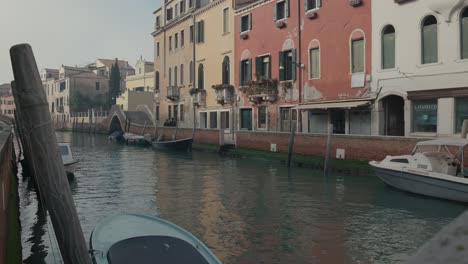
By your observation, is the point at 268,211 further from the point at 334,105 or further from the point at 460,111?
the point at 334,105

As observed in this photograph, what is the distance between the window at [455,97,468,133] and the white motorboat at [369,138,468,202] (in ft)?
7.61

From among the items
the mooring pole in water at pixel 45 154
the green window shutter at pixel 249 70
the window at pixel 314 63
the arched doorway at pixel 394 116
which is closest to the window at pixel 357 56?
the arched doorway at pixel 394 116

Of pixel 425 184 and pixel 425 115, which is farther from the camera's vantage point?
pixel 425 115

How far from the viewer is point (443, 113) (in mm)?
13172

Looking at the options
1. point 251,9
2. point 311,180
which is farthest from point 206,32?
point 311,180

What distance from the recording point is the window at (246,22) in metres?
23.0

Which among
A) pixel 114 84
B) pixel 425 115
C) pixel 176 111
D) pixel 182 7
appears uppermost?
pixel 182 7

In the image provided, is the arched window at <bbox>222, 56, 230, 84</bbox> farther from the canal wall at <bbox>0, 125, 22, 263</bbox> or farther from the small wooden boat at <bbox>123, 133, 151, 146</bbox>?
the canal wall at <bbox>0, 125, 22, 263</bbox>

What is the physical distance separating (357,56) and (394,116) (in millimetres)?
2627

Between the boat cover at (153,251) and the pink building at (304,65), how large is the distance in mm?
12312

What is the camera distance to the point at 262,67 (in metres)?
22.0

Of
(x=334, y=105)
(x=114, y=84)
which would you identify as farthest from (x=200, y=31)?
(x=114, y=84)

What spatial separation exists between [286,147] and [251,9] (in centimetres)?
887

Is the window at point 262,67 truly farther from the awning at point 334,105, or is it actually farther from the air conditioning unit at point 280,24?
the awning at point 334,105
